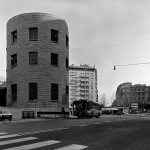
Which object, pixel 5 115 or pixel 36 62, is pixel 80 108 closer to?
pixel 36 62

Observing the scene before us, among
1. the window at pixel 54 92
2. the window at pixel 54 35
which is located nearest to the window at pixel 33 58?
the window at pixel 54 35

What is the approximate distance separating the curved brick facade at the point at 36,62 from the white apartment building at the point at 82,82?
5155 inches

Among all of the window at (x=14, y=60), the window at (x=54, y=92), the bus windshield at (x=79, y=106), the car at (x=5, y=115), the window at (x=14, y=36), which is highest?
the window at (x=14, y=36)

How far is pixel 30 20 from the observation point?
45188 millimetres

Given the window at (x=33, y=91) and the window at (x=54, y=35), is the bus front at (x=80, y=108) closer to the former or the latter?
the window at (x=33, y=91)

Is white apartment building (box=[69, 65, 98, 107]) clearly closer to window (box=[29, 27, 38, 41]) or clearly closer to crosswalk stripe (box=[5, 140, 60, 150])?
window (box=[29, 27, 38, 41])

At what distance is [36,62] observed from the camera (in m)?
44.8

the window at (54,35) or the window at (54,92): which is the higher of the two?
the window at (54,35)

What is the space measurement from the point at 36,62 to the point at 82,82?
456 ft

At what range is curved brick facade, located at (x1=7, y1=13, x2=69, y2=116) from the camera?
144 ft

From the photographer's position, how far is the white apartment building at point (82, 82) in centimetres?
17975

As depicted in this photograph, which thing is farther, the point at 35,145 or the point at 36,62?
the point at 36,62

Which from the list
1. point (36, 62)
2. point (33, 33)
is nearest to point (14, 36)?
point (33, 33)

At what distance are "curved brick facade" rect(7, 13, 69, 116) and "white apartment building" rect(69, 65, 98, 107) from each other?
131m
